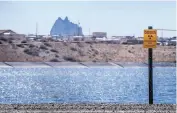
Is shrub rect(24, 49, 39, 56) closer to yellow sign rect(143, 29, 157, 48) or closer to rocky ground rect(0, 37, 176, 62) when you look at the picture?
rocky ground rect(0, 37, 176, 62)

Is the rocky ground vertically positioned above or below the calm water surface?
below

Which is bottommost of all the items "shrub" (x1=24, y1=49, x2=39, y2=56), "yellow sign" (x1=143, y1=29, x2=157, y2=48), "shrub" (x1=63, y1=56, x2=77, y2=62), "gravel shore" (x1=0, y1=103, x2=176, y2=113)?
"shrub" (x1=63, y1=56, x2=77, y2=62)

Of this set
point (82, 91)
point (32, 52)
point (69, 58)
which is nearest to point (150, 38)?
point (82, 91)

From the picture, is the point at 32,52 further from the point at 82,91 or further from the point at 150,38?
the point at 150,38

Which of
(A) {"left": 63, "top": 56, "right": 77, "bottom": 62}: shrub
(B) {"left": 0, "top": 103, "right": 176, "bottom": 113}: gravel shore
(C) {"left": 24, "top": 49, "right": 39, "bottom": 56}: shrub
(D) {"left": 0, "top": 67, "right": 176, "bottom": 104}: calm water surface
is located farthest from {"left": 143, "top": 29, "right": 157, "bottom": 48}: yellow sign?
(A) {"left": 63, "top": 56, "right": 77, "bottom": 62}: shrub

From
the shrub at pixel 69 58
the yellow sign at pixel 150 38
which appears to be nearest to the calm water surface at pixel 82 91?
the yellow sign at pixel 150 38

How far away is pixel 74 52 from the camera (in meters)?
162

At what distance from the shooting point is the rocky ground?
478ft

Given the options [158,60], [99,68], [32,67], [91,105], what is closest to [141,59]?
[158,60]

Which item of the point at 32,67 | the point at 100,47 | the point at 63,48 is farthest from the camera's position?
the point at 100,47

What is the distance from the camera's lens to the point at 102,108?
1667cm

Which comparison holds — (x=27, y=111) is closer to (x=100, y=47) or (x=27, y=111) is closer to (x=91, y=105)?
(x=91, y=105)

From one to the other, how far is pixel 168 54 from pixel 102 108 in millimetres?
150852

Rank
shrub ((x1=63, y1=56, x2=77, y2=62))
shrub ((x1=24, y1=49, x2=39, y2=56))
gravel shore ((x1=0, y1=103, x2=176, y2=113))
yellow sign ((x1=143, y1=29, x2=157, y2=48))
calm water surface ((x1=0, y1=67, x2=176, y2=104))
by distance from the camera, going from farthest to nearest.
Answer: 1. shrub ((x1=63, y1=56, x2=77, y2=62))
2. shrub ((x1=24, y1=49, x2=39, y2=56))
3. calm water surface ((x1=0, y1=67, x2=176, y2=104))
4. yellow sign ((x1=143, y1=29, x2=157, y2=48))
5. gravel shore ((x1=0, y1=103, x2=176, y2=113))
